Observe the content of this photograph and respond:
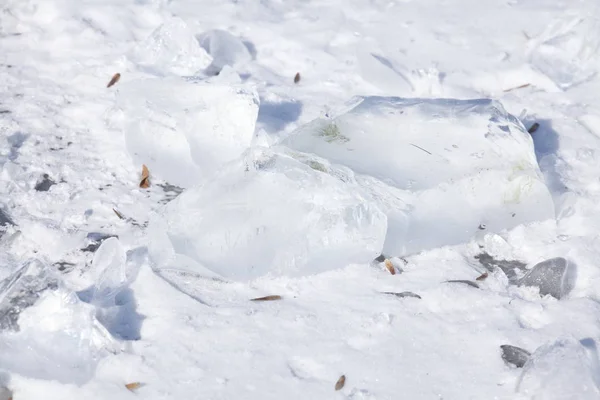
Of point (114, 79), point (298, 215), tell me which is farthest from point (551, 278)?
point (114, 79)

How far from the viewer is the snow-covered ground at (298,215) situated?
6.73ft

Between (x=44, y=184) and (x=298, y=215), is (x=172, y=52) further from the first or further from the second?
(x=298, y=215)

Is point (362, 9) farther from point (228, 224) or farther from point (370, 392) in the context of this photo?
point (370, 392)

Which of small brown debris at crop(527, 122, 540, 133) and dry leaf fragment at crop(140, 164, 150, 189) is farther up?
small brown debris at crop(527, 122, 540, 133)

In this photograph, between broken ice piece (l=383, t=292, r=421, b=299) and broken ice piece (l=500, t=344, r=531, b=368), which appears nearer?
broken ice piece (l=500, t=344, r=531, b=368)

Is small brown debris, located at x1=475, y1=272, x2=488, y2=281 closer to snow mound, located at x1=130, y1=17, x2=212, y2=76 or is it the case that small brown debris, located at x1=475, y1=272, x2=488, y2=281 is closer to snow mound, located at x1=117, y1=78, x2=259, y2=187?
snow mound, located at x1=117, y1=78, x2=259, y2=187

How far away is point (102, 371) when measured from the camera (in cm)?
201

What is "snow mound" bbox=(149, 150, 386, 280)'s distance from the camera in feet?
7.83

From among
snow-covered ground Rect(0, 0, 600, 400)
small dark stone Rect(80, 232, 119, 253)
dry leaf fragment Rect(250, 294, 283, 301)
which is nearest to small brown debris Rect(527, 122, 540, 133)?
snow-covered ground Rect(0, 0, 600, 400)

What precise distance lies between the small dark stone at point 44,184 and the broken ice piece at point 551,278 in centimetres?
158

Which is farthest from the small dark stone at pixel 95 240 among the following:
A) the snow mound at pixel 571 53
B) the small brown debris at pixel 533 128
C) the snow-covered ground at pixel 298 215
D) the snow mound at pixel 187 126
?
the snow mound at pixel 571 53

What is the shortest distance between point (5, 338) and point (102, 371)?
258 millimetres

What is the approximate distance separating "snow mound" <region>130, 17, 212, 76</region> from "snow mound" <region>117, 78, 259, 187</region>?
484 millimetres

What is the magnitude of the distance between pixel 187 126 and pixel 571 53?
5.72ft
